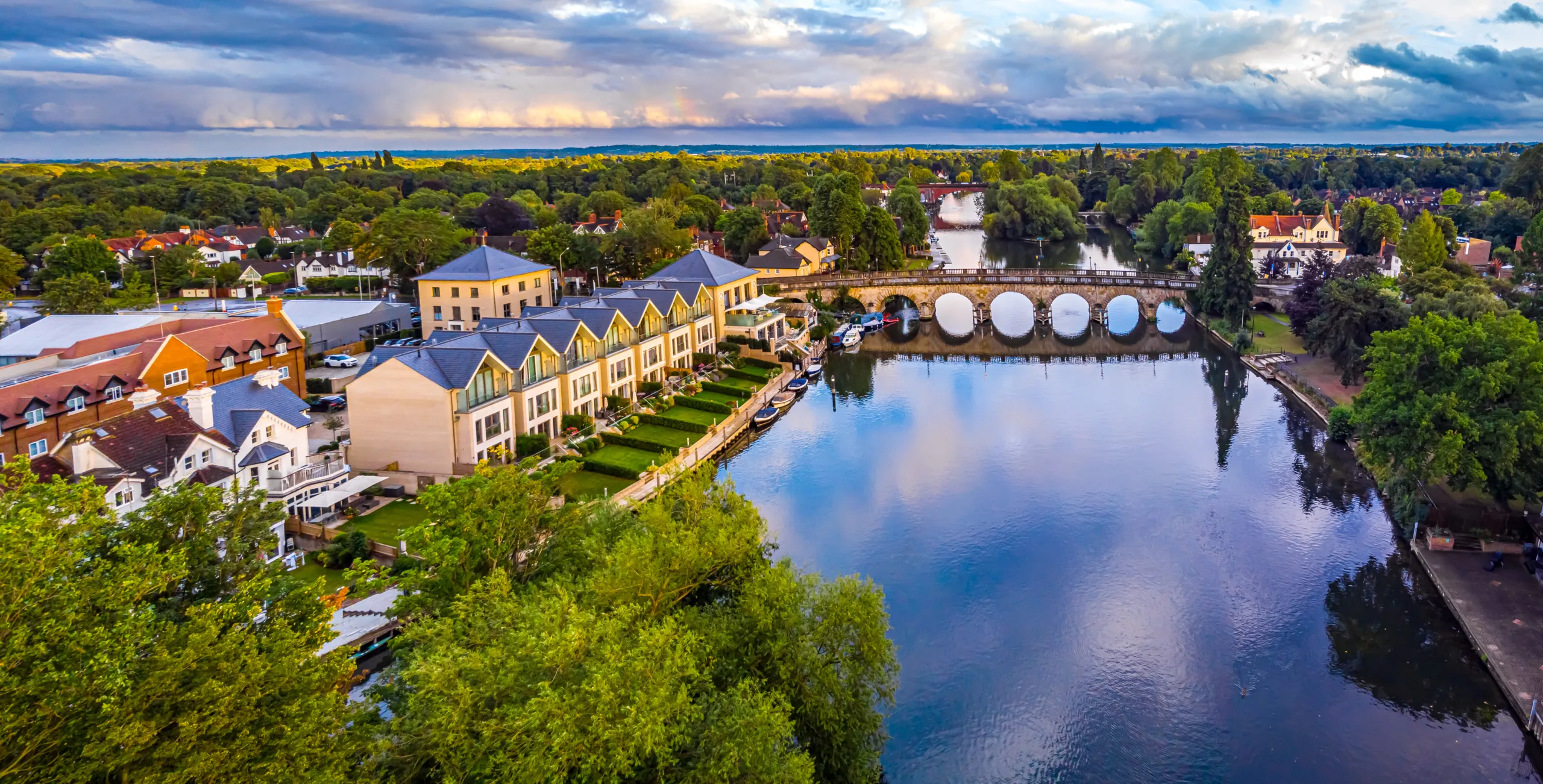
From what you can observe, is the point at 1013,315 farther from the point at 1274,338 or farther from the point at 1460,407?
the point at 1460,407

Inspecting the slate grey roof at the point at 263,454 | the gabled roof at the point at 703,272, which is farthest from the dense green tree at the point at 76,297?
the slate grey roof at the point at 263,454

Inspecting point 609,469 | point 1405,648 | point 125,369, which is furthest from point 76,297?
point 1405,648

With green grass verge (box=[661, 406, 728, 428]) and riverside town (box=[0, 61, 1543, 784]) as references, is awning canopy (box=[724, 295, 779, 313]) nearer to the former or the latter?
riverside town (box=[0, 61, 1543, 784])

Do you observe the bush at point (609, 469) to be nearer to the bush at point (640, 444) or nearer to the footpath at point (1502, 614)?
the bush at point (640, 444)

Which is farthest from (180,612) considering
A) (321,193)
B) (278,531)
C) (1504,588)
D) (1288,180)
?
(1288,180)

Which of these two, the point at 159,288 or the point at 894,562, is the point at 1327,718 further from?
the point at 159,288

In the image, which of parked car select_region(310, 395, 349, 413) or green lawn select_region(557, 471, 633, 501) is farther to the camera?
parked car select_region(310, 395, 349, 413)

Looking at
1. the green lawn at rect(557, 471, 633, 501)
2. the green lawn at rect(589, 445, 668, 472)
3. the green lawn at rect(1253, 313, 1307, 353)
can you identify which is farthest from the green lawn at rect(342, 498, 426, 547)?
the green lawn at rect(1253, 313, 1307, 353)
